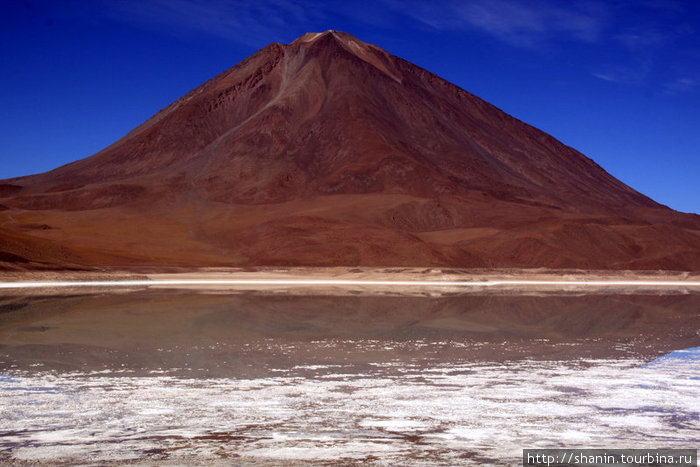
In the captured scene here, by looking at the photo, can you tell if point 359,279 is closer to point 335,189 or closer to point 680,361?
point 680,361

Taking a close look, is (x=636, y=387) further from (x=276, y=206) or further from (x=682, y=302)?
(x=276, y=206)

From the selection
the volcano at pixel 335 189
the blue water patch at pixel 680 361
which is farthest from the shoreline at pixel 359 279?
the blue water patch at pixel 680 361

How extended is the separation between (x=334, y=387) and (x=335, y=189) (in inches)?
3445

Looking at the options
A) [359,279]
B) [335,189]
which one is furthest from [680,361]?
[335,189]

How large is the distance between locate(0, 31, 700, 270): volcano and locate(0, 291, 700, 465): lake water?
30342mm

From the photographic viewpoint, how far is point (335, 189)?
321 ft

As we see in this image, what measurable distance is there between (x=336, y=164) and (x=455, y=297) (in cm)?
7615

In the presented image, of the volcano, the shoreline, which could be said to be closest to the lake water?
the shoreline

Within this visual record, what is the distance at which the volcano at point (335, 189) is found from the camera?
65.9 m

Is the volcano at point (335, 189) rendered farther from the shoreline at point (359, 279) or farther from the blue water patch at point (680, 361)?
the blue water patch at point (680, 361)

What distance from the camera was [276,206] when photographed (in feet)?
302

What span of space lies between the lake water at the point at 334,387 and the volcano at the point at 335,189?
30.3m

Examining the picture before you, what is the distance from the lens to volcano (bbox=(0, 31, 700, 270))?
65938mm

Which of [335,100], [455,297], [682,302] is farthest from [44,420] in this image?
[335,100]
